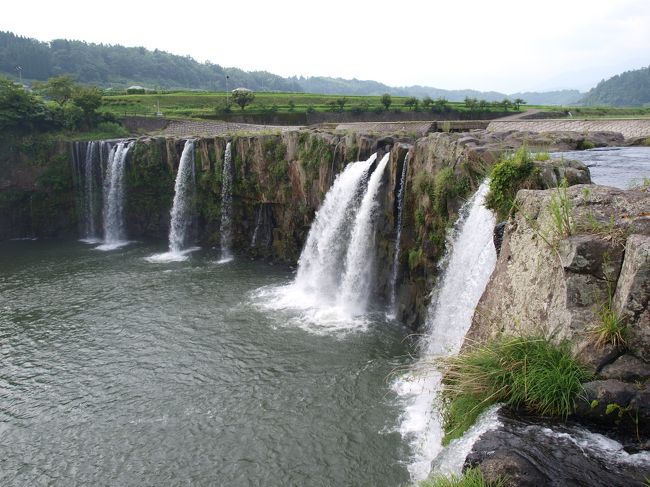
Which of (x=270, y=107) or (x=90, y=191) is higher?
(x=270, y=107)


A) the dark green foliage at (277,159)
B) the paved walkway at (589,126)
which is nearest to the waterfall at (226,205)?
the dark green foliage at (277,159)

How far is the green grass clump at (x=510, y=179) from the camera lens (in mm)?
10701

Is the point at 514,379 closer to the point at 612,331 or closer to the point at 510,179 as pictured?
the point at 612,331

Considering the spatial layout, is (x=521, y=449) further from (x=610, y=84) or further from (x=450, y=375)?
(x=610, y=84)

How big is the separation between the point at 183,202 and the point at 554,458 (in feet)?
95.6

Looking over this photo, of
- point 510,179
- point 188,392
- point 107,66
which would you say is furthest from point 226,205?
point 107,66

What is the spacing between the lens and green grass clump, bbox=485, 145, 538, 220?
10.7 m

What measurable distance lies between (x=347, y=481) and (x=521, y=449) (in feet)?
20.2

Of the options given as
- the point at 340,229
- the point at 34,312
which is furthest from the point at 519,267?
the point at 34,312

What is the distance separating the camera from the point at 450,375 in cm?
729

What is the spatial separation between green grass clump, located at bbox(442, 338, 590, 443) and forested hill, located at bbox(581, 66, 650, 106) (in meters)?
166

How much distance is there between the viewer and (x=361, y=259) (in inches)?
798

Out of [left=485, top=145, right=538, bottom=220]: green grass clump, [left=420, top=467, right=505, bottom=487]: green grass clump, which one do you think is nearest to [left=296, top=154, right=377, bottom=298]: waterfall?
[left=485, top=145, right=538, bottom=220]: green grass clump

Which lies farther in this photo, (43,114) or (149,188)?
(43,114)
